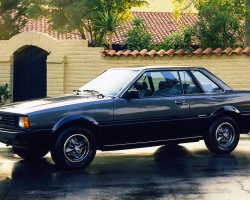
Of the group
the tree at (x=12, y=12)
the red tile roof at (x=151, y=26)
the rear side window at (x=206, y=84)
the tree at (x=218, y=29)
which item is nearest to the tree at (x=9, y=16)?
the tree at (x=12, y=12)

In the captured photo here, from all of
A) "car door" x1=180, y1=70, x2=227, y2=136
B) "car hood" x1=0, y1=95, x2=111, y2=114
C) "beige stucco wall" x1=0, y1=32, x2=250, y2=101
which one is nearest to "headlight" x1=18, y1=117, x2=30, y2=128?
"car hood" x1=0, y1=95, x2=111, y2=114

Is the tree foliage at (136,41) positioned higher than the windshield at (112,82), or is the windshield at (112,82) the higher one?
the tree foliage at (136,41)

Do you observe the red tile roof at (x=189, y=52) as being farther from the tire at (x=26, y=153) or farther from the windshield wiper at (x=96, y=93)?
the tire at (x=26, y=153)

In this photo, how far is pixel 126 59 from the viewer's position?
→ 17375 mm

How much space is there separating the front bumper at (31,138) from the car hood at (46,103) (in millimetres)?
313

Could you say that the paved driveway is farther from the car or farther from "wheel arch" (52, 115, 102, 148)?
"wheel arch" (52, 115, 102, 148)

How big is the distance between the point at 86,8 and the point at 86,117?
1871 cm

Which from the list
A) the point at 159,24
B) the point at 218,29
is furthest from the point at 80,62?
the point at 159,24

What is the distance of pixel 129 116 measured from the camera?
9406 mm

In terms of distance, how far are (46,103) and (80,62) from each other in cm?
857

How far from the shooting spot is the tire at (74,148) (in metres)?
8.80

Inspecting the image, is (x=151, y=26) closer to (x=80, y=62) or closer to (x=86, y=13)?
(x=86, y=13)

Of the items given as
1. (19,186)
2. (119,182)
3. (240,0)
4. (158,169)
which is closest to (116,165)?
(158,169)

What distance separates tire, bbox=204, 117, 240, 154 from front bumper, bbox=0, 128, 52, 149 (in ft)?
9.82
